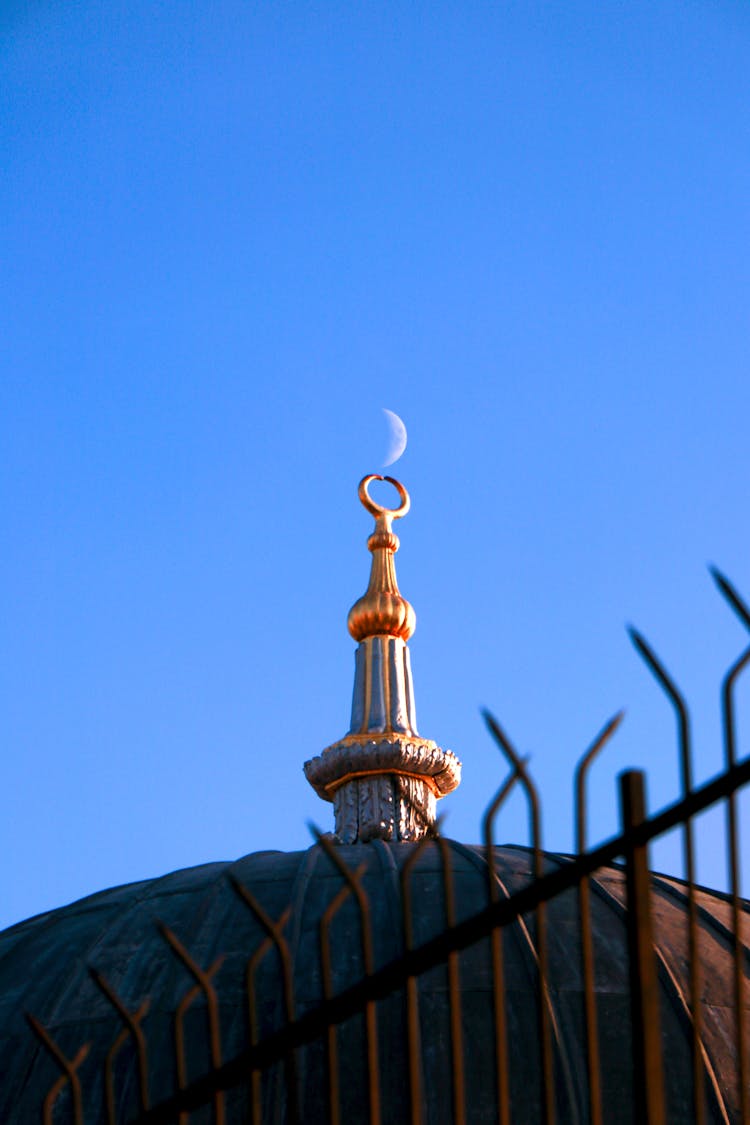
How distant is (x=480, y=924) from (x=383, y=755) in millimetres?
15373

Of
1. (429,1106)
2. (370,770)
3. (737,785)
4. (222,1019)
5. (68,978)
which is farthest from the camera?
(370,770)

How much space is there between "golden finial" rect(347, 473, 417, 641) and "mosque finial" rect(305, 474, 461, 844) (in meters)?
0.01

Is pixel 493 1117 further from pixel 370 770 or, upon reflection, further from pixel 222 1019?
pixel 370 770

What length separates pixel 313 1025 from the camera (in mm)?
4770

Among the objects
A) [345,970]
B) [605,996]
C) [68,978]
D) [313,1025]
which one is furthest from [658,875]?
[313,1025]

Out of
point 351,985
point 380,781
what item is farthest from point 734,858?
point 380,781

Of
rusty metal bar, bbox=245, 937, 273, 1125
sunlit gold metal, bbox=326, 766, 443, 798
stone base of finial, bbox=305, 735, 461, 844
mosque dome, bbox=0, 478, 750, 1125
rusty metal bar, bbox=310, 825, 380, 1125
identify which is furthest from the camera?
sunlit gold metal, bbox=326, 766, 443, 798

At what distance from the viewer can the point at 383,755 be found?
1981 cm

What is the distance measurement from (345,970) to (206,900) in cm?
Result: 237

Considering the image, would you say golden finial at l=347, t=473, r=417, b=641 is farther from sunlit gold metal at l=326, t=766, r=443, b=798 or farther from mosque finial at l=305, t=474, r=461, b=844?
sunlit gold metal at l=326, t=766, r=443, b=798

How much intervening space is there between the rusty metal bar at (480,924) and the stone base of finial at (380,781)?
14.2 m

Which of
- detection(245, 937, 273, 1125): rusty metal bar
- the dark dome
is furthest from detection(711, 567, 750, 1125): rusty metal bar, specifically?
the dark dome

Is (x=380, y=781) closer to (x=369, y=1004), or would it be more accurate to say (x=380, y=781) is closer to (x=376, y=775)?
(x=376, y=775)

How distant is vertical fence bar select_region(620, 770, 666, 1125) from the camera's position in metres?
4.27
